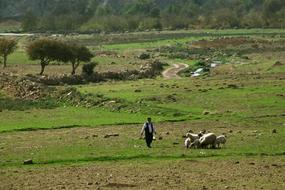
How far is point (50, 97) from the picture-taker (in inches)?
2486

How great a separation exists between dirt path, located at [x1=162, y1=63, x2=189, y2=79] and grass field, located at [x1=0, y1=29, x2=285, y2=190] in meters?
4.42

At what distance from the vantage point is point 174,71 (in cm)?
9194

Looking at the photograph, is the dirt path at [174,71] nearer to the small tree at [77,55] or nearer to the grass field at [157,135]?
the grass field at [157,135]

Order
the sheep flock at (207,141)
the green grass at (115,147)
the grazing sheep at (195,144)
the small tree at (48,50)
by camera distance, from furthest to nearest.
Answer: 1. the small tree at (48,50)
2. the grazing sheep at (195,144)
3. the sheep flock at (207,141)
4. the green grass at (115,147)

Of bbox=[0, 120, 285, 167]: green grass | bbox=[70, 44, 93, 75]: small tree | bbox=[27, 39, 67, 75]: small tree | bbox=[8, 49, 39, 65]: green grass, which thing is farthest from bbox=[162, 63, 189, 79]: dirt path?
bbox=[0, 120, 285, 167]: green grass

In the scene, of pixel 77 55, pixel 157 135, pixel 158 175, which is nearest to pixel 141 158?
pixel 158 175

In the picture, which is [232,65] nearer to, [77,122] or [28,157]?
[77,122]

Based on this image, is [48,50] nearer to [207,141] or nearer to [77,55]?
[77,55]

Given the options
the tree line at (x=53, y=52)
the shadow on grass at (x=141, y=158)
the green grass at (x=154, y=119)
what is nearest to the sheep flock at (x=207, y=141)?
the green grass at (x=154, y=119)

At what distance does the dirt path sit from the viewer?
280ft

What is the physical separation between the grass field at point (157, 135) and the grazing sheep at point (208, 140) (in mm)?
975

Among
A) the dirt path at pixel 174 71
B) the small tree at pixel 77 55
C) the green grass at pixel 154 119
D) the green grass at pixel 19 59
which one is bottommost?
the green grass at pixel 154 119

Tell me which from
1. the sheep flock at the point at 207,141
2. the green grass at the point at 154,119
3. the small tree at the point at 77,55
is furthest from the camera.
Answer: the small tree at the point at 77,55

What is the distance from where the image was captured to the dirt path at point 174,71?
85.4 meters
